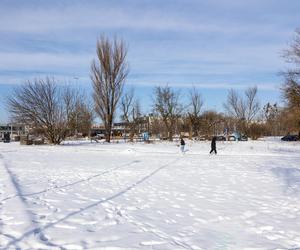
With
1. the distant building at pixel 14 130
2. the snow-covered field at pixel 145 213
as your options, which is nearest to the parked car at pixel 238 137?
the distant building at pixel 14 130

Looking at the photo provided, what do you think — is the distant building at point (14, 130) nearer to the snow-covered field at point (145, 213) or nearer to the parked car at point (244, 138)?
the parked car at point (244, 138)

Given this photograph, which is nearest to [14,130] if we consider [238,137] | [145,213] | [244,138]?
[244,138]

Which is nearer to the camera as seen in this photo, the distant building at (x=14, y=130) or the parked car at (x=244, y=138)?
the distant building at (x=14, y=130)

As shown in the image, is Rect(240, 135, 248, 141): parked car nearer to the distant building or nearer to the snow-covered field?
the distant building

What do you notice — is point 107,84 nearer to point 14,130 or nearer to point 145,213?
point 145,213

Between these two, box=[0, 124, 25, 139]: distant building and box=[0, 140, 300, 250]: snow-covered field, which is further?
box=[0, 124, 25, 139]: distant building

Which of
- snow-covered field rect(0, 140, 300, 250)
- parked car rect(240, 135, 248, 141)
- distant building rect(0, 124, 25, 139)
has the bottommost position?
snow-covered field rect(0, 140, 300, 250)

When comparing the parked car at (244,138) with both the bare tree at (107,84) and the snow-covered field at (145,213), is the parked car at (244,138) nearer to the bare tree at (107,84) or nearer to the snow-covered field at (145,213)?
the bare tree at (107,84)

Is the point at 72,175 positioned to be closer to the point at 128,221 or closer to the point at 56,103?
the point at 128,221

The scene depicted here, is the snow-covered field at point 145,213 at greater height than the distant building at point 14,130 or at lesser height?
lesser

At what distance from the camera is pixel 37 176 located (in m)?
14.3

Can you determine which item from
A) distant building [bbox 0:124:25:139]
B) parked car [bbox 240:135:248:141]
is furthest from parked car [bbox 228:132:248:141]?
distant building [bbox 0:124:25:139]

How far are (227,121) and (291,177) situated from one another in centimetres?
6454

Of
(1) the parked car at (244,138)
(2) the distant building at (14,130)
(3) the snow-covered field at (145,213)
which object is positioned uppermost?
(2) the distant building at (14,130)
